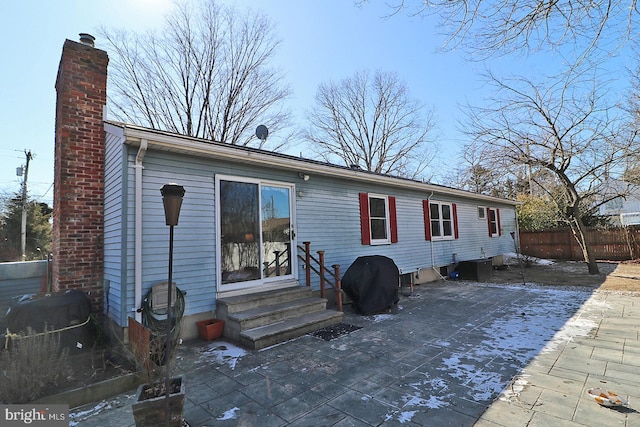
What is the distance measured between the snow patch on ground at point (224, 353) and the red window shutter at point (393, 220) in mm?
5030

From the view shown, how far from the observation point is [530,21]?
3619 mm

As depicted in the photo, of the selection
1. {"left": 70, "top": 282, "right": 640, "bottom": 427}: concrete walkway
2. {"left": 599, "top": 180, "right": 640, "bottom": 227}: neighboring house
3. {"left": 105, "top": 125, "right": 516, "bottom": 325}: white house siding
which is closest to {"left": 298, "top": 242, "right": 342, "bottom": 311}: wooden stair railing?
{"left": 105, "top": 125, "right": 516, "bottom": 325}: white house siding

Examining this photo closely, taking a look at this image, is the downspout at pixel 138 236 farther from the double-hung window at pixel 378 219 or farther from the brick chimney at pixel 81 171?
the double-hung window at pixel 378 219

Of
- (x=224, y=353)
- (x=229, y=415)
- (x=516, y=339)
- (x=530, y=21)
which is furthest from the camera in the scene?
(x=516, y=339)

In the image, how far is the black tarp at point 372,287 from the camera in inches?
220

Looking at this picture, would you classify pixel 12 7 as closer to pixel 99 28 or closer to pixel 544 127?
pixel 99 28

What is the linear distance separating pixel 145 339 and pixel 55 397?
0.75 meters

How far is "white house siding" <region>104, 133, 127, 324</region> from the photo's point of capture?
3.90 metres

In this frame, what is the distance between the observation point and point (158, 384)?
2.34m

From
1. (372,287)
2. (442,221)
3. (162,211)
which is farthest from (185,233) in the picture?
(442,221)

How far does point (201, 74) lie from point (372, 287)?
13288 millimetres

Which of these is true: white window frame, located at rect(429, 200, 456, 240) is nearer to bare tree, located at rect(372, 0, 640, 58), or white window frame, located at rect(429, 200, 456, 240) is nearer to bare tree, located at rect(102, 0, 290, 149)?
bare tree, located at rect(372, 0, 640, 58)

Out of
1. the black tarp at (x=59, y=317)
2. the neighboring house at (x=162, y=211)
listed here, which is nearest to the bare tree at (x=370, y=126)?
the neighboring house at (x=162, y=211)

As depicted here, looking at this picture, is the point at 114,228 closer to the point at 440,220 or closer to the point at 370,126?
the point at 440,220
